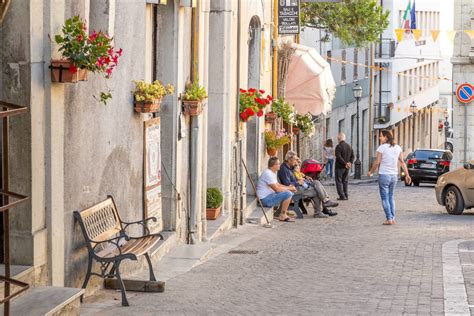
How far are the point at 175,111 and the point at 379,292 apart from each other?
4739 mm

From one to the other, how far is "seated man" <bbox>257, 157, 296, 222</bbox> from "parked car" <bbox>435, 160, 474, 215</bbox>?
185 inches

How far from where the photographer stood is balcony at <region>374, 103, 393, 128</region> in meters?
63.5

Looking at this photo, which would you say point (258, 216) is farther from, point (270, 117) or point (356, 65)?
point (356, 65)

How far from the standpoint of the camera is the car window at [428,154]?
4438 centimetres

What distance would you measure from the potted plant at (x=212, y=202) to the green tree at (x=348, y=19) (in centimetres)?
1895

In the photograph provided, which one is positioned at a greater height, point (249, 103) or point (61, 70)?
point (61, 70)

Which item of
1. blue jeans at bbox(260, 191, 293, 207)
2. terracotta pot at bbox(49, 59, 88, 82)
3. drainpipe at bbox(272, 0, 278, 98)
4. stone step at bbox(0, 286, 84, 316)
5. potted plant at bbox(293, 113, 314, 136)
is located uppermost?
drainpipe at bbox(272, 0, 278, 98)

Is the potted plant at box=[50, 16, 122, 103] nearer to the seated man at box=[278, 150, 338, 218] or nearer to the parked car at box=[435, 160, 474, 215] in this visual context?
the seated man at box=[278, 150, 338, 218]

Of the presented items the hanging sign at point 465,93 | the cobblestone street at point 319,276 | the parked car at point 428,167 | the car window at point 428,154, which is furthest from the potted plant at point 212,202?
the car window at point 428,154

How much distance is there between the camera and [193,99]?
653 inches

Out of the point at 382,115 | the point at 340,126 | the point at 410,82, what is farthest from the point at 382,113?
the point at 340,126

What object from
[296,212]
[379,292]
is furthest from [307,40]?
[379,292]

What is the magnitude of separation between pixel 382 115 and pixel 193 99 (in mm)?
49578

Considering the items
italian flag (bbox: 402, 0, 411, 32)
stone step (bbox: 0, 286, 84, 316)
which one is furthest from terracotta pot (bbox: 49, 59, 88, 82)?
italian flag (bbox: 402, 0, 411, 32)
